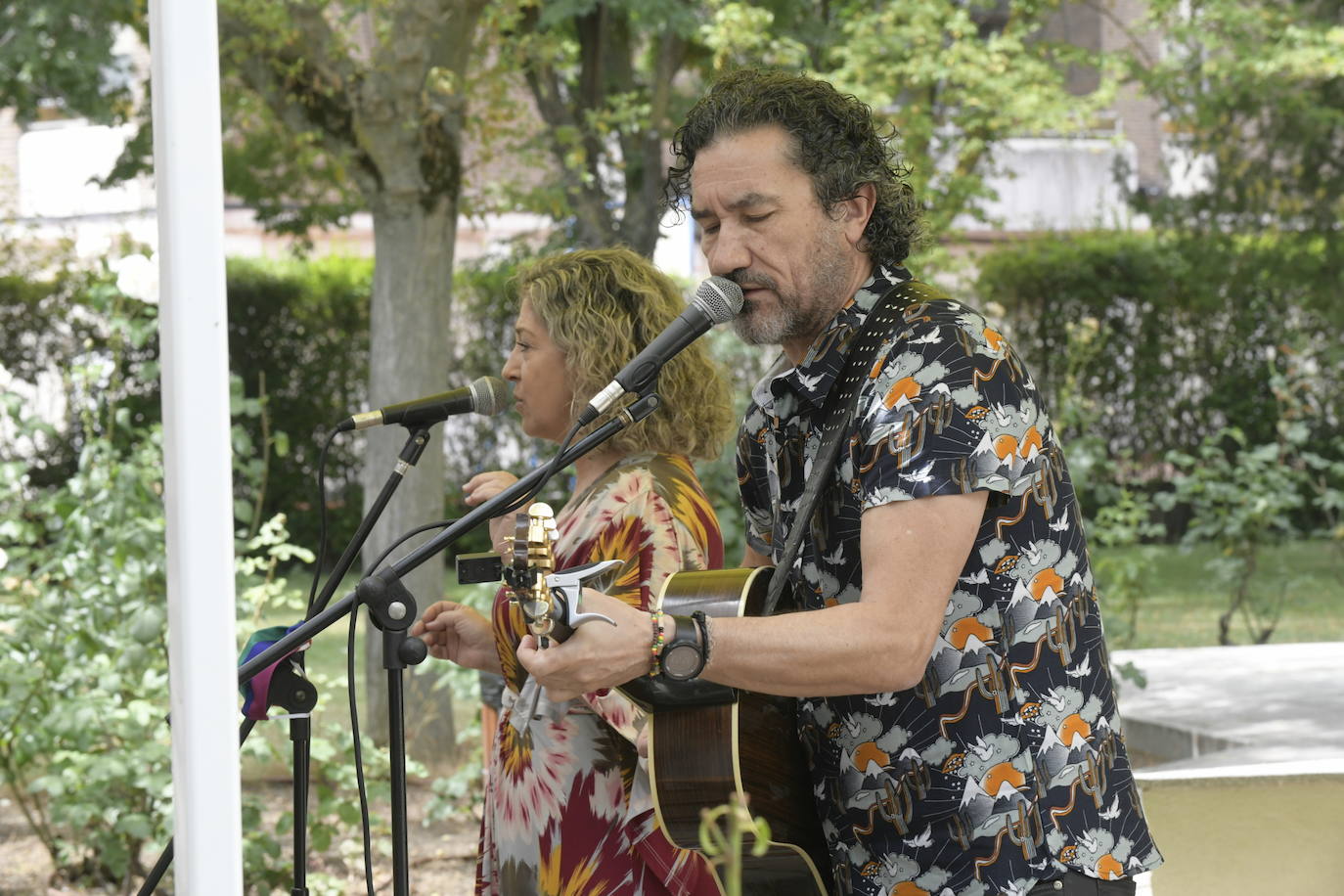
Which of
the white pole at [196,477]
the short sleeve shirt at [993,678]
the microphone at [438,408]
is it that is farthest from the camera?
the microphone at [438,408]

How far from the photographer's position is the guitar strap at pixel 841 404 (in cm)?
181

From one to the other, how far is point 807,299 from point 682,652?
1.73 feet

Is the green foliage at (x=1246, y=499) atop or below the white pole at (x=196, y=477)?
below

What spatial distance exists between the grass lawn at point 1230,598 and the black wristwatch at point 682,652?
5901 millimetres

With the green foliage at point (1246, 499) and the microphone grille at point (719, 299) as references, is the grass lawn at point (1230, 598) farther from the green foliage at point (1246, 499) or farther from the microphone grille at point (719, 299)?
the microphone grille at point (719, 299)

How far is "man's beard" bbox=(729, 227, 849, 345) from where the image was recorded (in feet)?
6.14

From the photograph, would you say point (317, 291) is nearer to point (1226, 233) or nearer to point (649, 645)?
point (1226, 233)

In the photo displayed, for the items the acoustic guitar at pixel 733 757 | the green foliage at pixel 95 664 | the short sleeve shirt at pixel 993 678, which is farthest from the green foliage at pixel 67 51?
the short sleeve shirt at pixel 993 678

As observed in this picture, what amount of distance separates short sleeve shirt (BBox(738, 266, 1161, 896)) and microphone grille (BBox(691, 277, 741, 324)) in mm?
194

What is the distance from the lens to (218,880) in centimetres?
128

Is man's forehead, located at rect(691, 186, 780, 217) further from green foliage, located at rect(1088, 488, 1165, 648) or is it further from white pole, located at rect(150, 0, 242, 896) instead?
green foliage, located at rect(1088, 488, 1165, 648)

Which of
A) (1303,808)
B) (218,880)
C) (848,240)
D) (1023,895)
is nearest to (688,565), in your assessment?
(848,240)

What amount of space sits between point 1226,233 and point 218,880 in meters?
10.1

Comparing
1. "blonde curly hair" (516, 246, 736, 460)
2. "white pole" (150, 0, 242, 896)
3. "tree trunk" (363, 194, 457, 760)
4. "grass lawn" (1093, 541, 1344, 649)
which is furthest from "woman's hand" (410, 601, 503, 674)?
"grass lawn" (1093, 541, 1344, 649)
